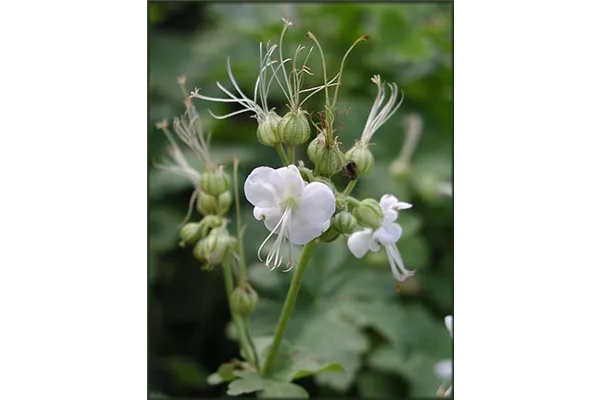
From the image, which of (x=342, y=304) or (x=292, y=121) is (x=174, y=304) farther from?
(x=292, y=121)

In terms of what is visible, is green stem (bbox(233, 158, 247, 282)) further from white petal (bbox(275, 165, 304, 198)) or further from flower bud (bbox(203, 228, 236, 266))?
white petal (bbox(275, 165, 304, 198))

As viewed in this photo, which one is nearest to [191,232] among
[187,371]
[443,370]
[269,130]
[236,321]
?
[236,321]

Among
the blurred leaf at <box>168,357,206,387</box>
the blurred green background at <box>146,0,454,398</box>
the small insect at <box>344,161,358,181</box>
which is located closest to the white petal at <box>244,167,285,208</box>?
the small insect at <box>344,161,358,181</box>

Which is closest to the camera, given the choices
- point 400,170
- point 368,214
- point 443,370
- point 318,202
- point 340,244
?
point 318,202

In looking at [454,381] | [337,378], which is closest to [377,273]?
[337,378]

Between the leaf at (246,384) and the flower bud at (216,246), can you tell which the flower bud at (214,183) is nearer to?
the flower bud at (216,246)

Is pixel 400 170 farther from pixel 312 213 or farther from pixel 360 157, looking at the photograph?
pixel 312 213
